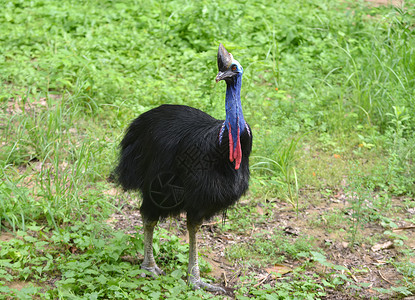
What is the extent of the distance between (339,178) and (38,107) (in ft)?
10.5

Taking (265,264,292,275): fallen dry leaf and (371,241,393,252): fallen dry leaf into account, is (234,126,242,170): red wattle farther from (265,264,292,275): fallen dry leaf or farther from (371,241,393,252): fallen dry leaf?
(371,241,393,252): fallen dry leaf

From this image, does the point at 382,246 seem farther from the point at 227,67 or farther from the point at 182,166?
the point at 227,67

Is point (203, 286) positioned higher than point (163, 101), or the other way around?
point (163, 101)

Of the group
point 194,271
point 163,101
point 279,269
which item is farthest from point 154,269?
point 163,101

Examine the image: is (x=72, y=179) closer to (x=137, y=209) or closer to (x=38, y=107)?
(x=137, y=209)

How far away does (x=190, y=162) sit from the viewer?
3.73m

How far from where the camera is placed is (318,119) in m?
6.52

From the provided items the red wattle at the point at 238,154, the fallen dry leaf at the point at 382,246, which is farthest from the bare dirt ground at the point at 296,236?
the red wattle at the point at 238,154

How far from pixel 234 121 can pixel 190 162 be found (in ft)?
1.41

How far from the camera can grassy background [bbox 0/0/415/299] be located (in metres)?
4.23

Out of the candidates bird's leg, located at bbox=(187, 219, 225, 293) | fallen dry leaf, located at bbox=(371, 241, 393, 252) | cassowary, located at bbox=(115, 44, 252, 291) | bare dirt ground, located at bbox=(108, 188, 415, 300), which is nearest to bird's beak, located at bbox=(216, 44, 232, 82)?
cassowary, located at bbox=(115, 44, 252, 291)

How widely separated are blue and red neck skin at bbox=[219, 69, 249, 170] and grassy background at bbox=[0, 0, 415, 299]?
1017 millimetres

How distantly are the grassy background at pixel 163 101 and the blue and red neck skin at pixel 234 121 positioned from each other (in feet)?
3.34

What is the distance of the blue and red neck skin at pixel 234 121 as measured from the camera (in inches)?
139
